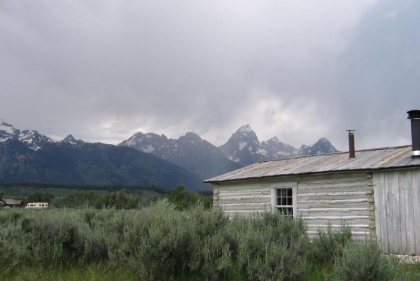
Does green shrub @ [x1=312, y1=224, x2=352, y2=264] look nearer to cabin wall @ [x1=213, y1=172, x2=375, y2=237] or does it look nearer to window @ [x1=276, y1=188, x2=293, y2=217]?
cabin wall @ [x1=213, y1=172, x2=375, y2=237]

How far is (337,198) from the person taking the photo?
508 inches

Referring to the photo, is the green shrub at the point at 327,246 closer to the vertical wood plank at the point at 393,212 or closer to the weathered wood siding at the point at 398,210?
the weathered wood siding at the point at 398,210

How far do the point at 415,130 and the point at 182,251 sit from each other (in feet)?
31.3

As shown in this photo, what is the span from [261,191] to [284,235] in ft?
28.9

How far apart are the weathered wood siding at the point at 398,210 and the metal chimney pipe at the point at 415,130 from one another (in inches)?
34.7

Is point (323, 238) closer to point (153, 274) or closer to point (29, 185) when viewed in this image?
point (153, 274)

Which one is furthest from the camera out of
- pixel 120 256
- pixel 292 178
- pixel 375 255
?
pixel 292 178

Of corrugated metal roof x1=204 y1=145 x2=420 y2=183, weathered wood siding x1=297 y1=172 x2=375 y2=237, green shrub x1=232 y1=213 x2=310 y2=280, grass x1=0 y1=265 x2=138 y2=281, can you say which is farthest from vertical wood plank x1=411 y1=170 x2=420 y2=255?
grass x1=0 y1=265 x2=138 y2=281

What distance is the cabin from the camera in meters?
11.1

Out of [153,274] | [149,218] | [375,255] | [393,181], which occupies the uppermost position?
[393,181]

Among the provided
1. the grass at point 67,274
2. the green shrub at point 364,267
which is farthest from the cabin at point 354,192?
the green shrub at point 364,267

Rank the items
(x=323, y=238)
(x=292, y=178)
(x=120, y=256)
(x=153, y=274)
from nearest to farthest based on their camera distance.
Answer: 1. (x=153, y=274)
2. (x=120, y=256)
3. (x=323, y=238)
4. (x=292, y=178)

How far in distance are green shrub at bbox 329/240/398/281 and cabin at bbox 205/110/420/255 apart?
16.5 ft

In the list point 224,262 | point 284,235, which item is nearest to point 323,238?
point 284,235
